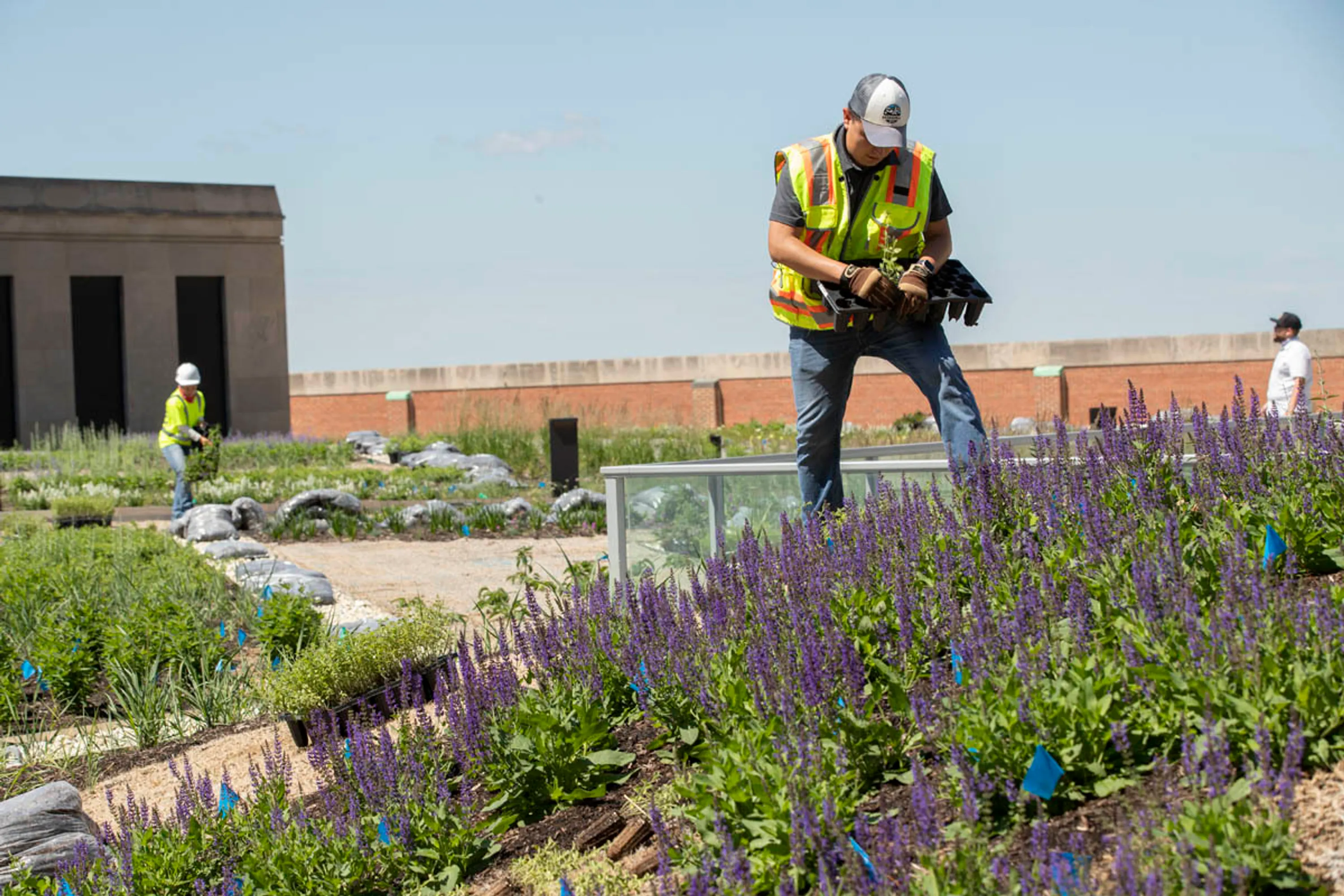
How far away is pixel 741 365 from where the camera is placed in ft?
107

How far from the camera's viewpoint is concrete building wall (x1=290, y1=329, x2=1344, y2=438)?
26469 millimetres

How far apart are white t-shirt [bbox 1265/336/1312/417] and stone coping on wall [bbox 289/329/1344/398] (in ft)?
40.1

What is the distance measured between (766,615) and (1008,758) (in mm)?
1045

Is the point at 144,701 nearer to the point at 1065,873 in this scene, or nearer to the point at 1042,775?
the point at 1042,775

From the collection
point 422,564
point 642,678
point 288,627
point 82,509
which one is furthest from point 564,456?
point 642,678

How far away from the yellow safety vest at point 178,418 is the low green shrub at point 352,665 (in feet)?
31.1

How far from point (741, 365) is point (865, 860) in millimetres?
30261

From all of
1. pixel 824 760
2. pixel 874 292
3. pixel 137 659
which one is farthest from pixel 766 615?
pixel 137 659

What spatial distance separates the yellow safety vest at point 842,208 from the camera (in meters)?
5.41

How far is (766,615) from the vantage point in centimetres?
369

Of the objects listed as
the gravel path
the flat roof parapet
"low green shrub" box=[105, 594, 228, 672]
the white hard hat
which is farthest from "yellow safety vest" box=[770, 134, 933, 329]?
the flat roof parapet

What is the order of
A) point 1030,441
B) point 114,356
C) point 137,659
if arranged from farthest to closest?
point 114,356, point 1030,441, point 137,659

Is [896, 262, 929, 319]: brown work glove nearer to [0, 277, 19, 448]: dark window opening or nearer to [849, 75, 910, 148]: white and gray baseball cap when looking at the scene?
[849, 75, 910, 148]: white and gray baseball cap

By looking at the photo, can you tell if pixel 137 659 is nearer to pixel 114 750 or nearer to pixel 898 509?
pixel 114 750
